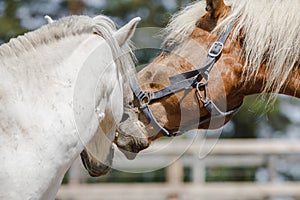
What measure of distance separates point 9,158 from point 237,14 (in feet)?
4.88

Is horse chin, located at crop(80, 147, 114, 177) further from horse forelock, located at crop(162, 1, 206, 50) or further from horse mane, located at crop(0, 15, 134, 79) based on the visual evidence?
horse forelock, located at crop(162, 1, 206, 50)

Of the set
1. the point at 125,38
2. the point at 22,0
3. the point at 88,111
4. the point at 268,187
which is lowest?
the point at 268,187

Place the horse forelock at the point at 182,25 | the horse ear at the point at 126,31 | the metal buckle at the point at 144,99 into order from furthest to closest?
the horse forelock at the point at 182,25 < the metal buckle at the point at 144,99 < the horse ear at the point at 126,31

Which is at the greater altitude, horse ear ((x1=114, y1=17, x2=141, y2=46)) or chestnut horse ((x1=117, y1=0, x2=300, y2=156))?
horse ear ((x1=114, y1=17, x2=141, y2=46))

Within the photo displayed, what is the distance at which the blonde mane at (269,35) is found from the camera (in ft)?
10.6

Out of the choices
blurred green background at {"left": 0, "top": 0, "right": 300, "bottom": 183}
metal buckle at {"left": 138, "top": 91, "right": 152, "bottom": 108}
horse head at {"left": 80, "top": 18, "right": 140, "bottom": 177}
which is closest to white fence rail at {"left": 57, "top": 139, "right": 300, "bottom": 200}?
blurred green background at {"left": 0, "top": 0, "right": 300, "bottom": 183}

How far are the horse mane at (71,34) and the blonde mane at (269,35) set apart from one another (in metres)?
0.68

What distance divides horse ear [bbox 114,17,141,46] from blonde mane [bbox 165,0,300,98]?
26.9 inches

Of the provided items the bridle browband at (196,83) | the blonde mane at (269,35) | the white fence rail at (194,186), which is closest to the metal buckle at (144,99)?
the bridle browband at (196,83)

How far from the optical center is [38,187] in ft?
8.56

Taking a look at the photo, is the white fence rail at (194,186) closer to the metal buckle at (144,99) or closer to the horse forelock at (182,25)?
the horse forelock at (182,25)

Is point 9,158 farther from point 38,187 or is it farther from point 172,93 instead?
point 172,93

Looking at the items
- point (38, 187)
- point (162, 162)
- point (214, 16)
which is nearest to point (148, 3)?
point (162, 162)

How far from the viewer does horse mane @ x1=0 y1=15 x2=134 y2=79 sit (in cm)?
270
